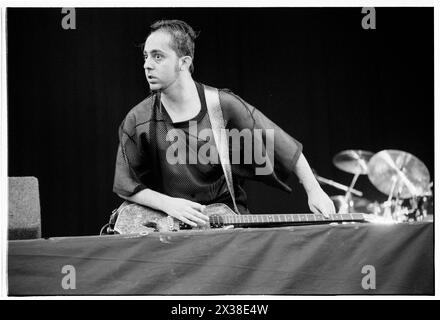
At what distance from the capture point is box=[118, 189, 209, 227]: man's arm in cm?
292

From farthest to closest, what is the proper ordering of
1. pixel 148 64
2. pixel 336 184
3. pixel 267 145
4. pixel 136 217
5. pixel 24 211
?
1. pixel 336 184
2. pixel 148 64
3. pixel 267 145
4. pixel 136 217
5. pixel 24 211

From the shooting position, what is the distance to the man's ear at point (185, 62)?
351 centimetres

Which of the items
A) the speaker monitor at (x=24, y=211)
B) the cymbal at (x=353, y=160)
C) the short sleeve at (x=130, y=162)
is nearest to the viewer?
the speaker monitor at (x=24, y=211)

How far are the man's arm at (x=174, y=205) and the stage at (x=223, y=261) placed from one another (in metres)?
0.42

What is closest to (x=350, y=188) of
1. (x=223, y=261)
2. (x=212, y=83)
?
(x=212, y=83)

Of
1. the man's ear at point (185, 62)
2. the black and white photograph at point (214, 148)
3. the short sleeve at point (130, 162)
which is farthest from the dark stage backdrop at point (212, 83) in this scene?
the short sleeve at point (130, 162)

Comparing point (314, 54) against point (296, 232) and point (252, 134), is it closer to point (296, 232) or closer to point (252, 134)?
point (252, 134)

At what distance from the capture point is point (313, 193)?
10.7 feet

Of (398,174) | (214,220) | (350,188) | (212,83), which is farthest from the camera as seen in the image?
(350,188)

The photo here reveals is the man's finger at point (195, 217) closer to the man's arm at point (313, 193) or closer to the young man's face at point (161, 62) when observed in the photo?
the man's arm at point (313, 193)

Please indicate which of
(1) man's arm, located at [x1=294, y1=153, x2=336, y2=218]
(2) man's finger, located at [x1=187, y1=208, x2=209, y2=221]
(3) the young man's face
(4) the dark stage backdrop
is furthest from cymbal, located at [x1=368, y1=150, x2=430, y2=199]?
(2) man's finger, located at [x1=187, y1=208, x2=209, y2=221]

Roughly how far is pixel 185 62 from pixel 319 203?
1085mm

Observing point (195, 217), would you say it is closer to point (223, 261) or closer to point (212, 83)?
point (223, 261)

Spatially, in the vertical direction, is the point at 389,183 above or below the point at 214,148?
below
